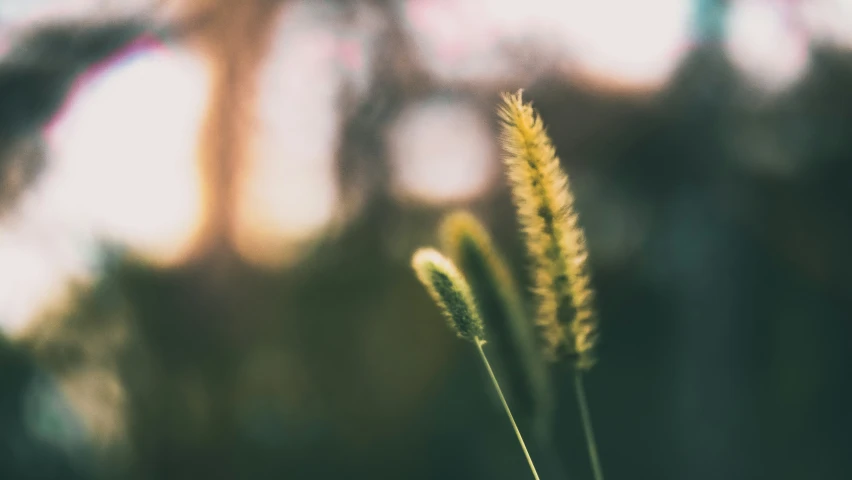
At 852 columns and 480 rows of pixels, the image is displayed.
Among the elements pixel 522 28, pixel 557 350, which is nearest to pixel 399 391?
pixel 522 28

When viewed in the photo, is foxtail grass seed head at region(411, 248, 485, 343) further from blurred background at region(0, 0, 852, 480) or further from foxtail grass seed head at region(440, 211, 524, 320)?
blurred background at region(0, 0, 852, 480)

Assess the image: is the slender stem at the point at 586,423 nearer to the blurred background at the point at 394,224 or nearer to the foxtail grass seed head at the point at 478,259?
the foxtail grass seed head at the point at 478,259

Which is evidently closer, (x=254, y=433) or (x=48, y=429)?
(x=48, y=429)

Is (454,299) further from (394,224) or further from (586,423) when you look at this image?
(394,224)

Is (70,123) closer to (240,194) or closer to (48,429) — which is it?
(240,194)

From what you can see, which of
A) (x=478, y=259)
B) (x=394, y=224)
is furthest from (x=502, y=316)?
(x=394, y=224)
